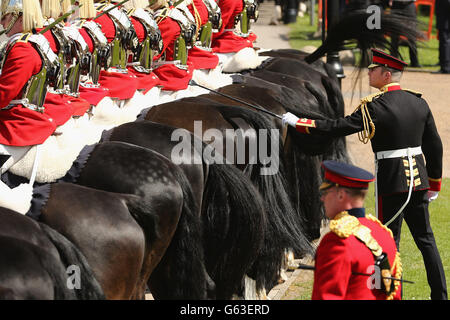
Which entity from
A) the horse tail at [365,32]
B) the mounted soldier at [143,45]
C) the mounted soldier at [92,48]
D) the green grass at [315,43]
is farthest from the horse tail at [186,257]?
the green grass at [315,43]

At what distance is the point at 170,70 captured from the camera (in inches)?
277

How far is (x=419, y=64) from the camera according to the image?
16750 mm

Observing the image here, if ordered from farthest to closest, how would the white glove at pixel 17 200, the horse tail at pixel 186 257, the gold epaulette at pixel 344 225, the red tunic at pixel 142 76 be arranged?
1. the red tunic at pixel 142 76
2. the horse tail at pixel 186 257
3. the white glove at pixel 17 200
4. the gold epaulette at pixel 344 225

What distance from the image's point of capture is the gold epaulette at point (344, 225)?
11.2ft

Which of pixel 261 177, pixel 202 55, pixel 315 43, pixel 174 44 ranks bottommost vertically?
pixel 315 43

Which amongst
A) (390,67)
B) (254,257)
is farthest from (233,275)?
(390,67)

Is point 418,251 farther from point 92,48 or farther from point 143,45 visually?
point 92,48

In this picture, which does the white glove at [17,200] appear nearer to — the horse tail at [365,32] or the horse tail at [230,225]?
the horse tail at [230,225]

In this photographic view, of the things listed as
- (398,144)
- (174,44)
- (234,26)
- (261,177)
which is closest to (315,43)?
(234,26)

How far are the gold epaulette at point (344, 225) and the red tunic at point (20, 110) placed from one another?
6.45 feet

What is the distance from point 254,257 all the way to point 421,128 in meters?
1.20

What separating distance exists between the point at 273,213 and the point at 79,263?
2318mm
